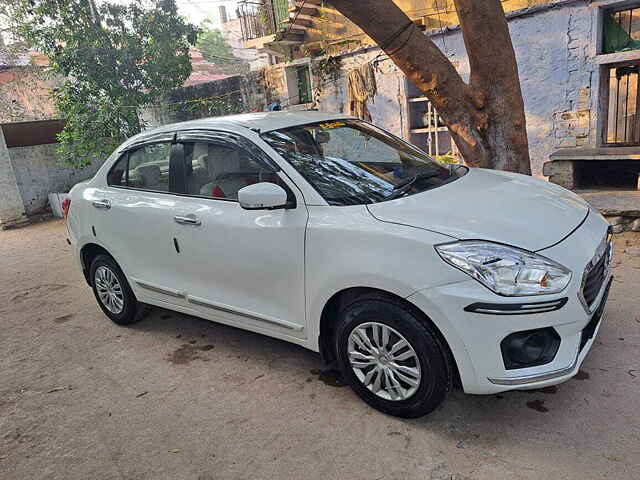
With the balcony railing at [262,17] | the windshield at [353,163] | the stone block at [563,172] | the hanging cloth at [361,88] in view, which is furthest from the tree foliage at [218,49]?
the windshield at [353,163]

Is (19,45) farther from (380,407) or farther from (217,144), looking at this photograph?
(380,407)

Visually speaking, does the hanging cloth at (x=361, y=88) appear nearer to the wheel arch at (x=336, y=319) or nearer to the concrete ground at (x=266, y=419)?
the concrete ground at (x=266, y=419)

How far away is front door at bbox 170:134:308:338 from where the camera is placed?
2.97 meters

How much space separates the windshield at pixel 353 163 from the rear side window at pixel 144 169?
100 centimetres

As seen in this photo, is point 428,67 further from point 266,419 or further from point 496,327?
point 266,419

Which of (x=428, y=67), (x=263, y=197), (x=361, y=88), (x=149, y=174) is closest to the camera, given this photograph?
(x=263, y=197)

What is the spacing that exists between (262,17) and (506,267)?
39.8 feet

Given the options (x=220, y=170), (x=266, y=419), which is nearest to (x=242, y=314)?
(x=266, y=419)

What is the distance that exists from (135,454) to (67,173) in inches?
388

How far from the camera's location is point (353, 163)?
322 cm

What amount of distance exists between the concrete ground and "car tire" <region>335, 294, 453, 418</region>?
0.48ft

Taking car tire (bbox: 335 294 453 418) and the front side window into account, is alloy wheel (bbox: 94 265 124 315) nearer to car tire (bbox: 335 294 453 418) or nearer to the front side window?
the front side window

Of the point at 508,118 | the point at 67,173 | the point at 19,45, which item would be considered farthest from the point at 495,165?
the point at 19,45

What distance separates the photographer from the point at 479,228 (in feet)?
→ 8.19
